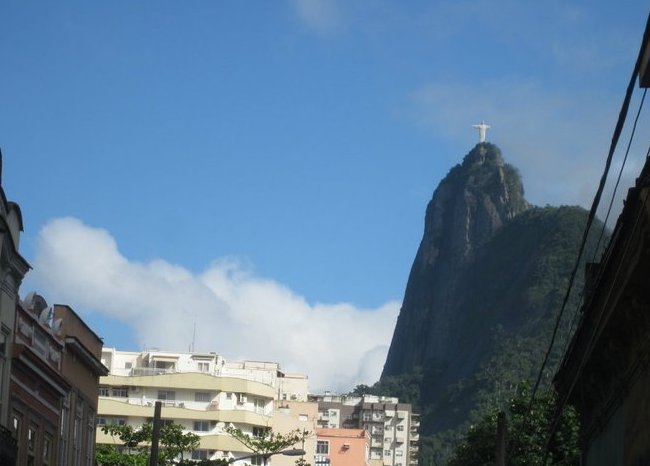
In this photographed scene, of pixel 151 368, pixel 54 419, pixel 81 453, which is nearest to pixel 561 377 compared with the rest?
pixel 54 419

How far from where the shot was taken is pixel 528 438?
6344 cm

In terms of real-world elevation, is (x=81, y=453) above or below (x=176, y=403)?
below

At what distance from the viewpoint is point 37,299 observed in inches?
1511

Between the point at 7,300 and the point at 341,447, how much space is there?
10113 cm

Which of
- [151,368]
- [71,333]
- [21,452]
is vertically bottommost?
[21,452]

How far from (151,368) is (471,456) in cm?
5848

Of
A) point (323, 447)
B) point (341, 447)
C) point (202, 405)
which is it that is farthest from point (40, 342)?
point (341, 447)

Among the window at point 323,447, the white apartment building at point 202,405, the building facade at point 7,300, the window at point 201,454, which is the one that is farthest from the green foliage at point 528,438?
the window at point 323,447

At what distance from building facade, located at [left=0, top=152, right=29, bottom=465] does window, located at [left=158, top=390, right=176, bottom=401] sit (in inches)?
3085

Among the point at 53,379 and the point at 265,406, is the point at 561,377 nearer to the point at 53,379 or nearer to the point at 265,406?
the point at 53,379

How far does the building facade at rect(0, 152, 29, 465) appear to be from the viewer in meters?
32.7

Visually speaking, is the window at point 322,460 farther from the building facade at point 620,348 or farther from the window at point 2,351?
the building facade at point 620,348

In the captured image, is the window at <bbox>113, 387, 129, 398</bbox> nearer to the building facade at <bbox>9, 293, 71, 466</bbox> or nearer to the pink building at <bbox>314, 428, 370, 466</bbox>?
Answer: the pink building at <bbox>314, 428, 370, 466</bbox>

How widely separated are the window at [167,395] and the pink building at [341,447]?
21.3 meters
